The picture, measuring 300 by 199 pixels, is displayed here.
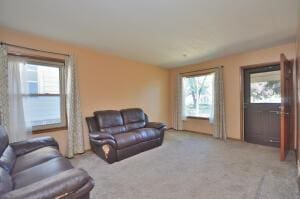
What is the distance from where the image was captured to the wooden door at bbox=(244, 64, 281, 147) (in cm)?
393

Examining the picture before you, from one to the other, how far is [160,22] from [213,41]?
1393 millimetres

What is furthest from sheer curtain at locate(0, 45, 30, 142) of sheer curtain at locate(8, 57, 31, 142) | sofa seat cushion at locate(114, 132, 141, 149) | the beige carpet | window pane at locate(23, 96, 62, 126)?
sofa seat cushion at locate(114, 132, 141, 149)

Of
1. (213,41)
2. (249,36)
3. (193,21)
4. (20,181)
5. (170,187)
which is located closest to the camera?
(20,181)

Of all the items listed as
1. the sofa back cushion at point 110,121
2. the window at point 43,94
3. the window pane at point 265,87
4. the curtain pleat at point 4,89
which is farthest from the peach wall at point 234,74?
the curtain pleat at point 4,89

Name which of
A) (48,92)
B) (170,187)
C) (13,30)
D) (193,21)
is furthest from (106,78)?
(170,187)

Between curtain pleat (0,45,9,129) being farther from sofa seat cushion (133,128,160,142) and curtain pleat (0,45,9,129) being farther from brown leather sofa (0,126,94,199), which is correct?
sofa seat cushion (133,128,160,142)

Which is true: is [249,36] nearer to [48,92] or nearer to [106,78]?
[106,78]

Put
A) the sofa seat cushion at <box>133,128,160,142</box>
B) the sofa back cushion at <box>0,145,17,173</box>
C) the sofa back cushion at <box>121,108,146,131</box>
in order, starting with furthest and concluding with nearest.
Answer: the sofa back cushion at <box>121,108,146,131</box>, the sofa seat cushion at <box>133,128,160,142</box>, the sofa back cushion at <box>0,145,17,173</box>

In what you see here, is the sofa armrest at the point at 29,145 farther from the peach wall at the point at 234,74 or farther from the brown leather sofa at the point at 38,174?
the peach wall at the point at 234,74

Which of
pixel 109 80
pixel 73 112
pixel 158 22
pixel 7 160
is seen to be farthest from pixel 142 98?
pixel 7 160

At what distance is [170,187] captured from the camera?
88.0 inches

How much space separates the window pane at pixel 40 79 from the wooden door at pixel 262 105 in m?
4.49

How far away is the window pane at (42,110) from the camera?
3.05 meters

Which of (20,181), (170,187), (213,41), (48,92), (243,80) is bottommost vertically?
(170,187)
